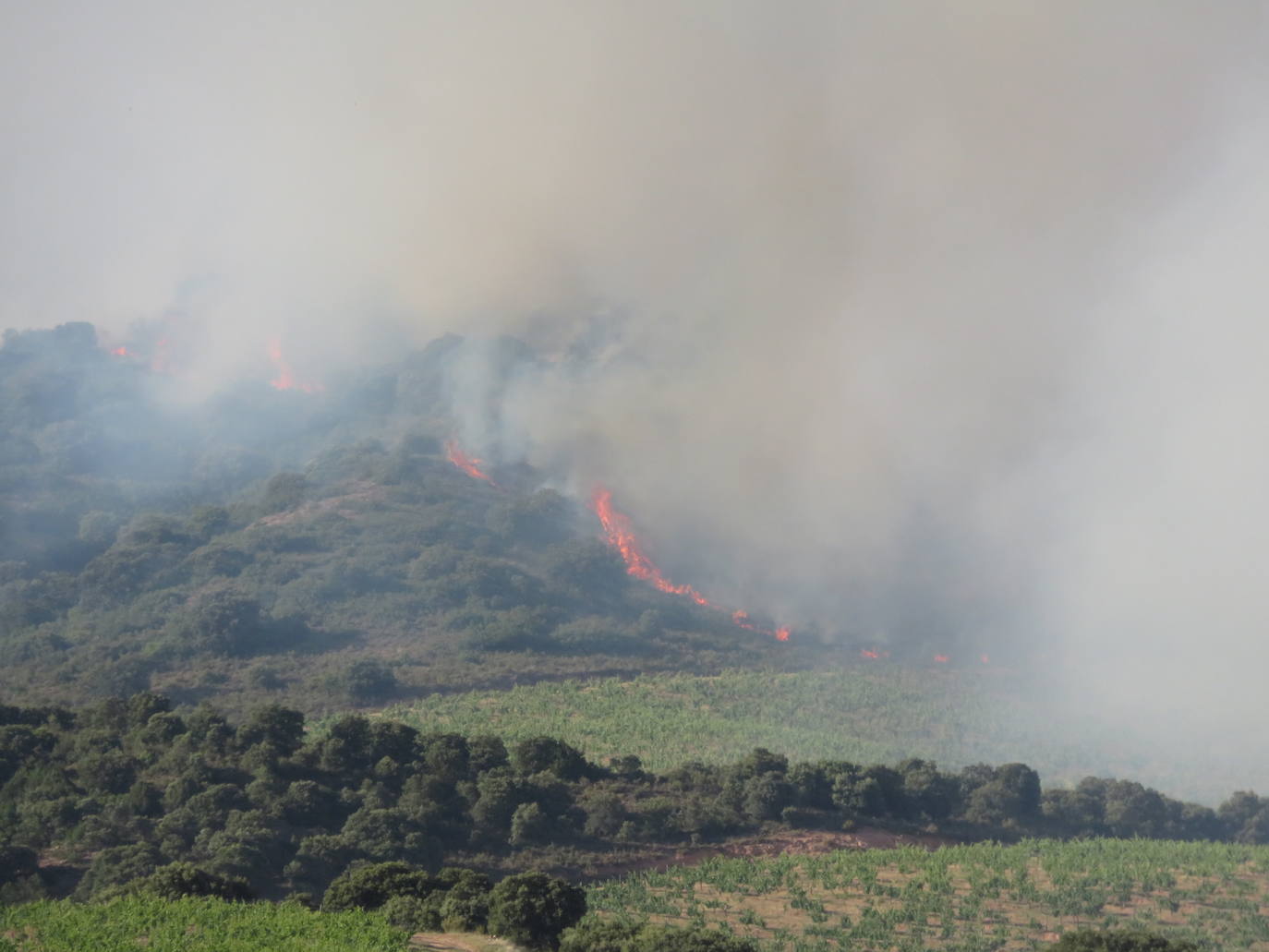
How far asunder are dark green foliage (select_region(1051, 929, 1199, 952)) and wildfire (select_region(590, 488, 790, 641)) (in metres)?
115

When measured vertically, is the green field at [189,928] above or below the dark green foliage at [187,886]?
below

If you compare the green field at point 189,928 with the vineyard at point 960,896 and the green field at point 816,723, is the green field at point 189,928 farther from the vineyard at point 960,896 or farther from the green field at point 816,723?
the green field at point 816,723

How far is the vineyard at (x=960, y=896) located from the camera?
2470 inches

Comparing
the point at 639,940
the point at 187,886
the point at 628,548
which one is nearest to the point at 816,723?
the point at 628,548

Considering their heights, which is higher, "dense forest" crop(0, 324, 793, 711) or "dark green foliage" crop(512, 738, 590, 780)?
"dense forest" crop(0, 324, 793, 711)

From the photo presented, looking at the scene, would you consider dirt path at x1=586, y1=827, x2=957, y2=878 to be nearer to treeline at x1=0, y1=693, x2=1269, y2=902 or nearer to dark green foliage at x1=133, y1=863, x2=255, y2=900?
treeline at x1=0, y1=693, x2=1269, y2=902

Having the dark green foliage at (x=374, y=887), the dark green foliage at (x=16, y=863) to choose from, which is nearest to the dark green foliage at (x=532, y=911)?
the dark green foliage at (x=374, y=887)

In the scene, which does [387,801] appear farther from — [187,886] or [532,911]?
[532,911]

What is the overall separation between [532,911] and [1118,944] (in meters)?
20.7

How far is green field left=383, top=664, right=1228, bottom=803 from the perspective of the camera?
112125mm

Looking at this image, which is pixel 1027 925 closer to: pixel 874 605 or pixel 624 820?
pixel 624 820

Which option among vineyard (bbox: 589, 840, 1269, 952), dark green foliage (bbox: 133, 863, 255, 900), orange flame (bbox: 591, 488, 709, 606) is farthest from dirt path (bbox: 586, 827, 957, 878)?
orange flame (bbox: 591, 488, 709, 606)

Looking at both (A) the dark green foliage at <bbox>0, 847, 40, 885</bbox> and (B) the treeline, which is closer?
(A) the dark green foliage at <bbox>0, 847, 40, 885</bbox>

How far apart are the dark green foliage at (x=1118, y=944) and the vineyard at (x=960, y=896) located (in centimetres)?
1394
